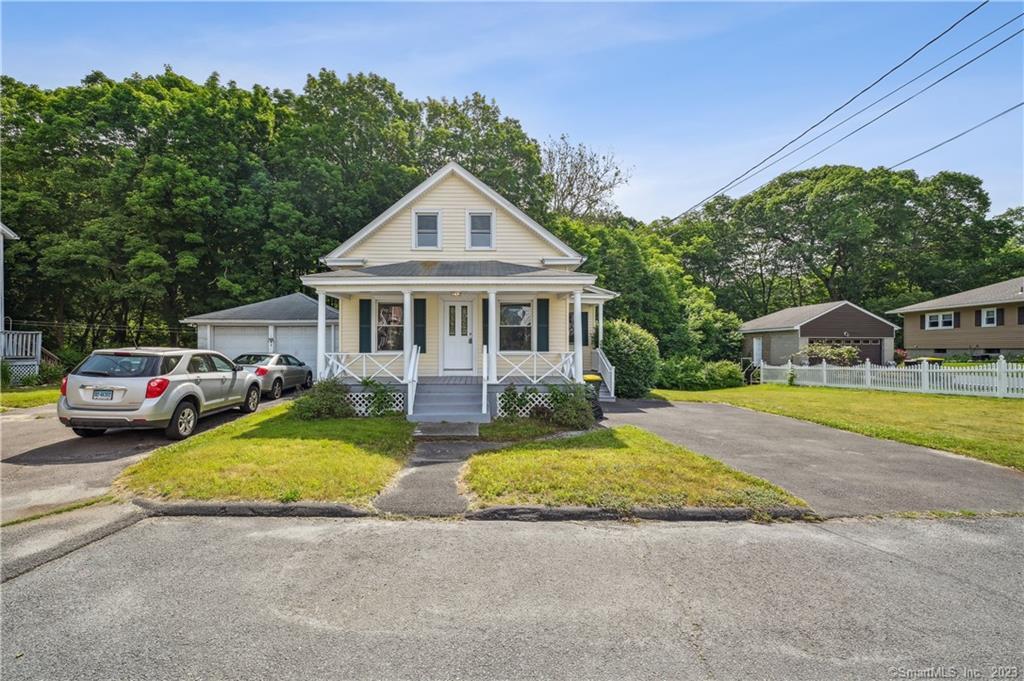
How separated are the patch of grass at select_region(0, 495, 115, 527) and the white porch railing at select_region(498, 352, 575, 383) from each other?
7.61 metres

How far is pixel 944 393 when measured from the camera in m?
→ 15.9

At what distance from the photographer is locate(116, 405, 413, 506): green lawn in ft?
17.4

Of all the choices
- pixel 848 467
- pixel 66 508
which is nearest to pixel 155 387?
pixel 66 508

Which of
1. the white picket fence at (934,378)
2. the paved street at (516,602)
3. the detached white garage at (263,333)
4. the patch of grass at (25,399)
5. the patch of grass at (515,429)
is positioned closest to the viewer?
the paved street at (516,602)

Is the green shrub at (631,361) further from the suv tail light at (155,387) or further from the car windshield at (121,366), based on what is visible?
the car windshield at (121,366)

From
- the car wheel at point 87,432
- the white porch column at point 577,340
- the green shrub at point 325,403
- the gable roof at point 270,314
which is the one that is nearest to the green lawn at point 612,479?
the white porch column at point 577,340

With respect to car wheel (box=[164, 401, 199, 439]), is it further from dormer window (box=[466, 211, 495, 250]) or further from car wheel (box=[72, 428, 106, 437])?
dormer window (box=[466, 211, 495, 250])

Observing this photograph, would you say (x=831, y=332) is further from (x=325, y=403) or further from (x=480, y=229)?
(x=325, y=403)

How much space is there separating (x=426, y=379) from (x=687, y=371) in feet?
45.9

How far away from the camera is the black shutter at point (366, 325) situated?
42.9 feet

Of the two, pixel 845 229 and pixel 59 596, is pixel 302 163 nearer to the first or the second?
pixel 59 596

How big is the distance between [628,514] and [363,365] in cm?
914

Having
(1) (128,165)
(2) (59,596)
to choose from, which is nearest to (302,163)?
(1) (128,165)

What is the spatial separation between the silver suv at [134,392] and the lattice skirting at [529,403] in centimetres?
628
